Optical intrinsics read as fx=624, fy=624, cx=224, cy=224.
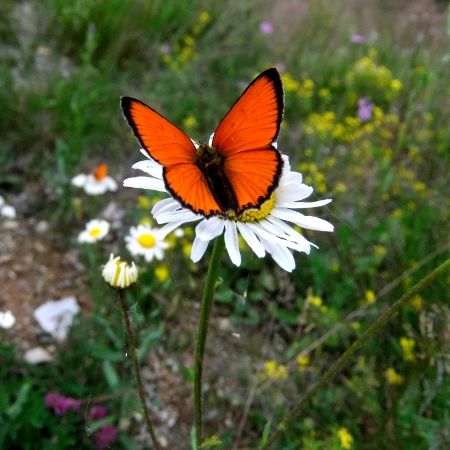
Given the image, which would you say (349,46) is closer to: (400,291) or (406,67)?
(406,67)

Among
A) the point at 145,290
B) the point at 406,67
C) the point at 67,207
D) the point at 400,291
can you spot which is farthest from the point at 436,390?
the point at 406,67

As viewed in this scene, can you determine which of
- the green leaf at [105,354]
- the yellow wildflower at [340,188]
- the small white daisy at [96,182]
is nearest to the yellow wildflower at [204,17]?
the yellow wildflower at [340,188]

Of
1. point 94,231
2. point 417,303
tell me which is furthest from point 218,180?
point 417,303

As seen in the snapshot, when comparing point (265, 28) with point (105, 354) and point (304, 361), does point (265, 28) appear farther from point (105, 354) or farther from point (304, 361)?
point (105, 354)

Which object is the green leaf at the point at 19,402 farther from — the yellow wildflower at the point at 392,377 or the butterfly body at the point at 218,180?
the yellow wildflower at the point at 392,377

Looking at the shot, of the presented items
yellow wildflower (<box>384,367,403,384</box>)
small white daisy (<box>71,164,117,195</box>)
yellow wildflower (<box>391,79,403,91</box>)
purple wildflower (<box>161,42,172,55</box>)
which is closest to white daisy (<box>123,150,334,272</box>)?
yellow wildflower (<box>384,367,403,384</box>)

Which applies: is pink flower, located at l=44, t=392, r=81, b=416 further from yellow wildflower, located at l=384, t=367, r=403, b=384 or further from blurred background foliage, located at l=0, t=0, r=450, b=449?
yellow wildflower, located at l=384, t=367, r=403, b=384
